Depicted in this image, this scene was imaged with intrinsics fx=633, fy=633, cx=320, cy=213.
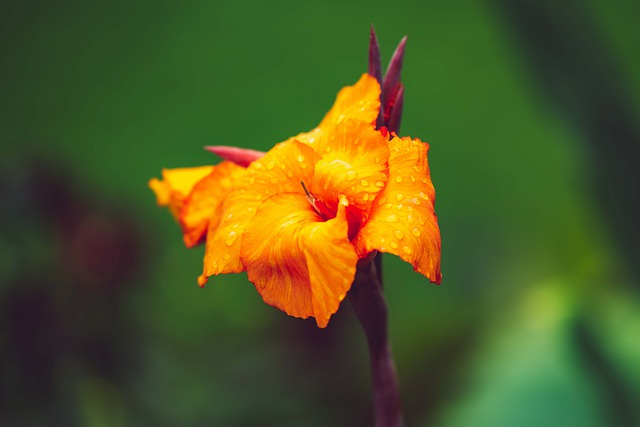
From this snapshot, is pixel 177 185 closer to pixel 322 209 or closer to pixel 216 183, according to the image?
pixel 216 183

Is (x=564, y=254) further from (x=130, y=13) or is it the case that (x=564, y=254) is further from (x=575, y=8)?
(x=130, y=13)

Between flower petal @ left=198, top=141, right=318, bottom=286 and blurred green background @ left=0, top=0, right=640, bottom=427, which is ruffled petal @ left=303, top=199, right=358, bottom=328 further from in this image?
blurred green background @ left=0, top=0, right=640, bottom=427

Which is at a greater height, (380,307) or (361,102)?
(361,102)

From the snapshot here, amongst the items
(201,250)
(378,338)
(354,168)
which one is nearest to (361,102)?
(354,168)

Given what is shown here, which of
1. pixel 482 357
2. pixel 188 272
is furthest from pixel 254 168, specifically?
pixel 188 272

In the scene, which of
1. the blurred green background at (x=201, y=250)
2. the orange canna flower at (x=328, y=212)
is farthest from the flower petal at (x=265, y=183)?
the blurred green background at (x=201, y=250)

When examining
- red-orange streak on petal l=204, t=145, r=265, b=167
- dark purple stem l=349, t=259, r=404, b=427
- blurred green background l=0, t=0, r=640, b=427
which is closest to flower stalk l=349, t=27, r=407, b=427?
dark purple stem l=349, t=259, r=404, b=427
